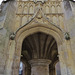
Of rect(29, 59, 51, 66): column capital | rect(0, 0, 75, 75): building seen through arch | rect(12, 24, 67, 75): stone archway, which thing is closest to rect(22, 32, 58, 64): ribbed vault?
rect(29, 59, 51, 66): column capital

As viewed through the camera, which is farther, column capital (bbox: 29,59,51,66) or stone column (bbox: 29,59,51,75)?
column capital (bbox: 29,59,51,66)

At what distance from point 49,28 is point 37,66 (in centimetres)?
365

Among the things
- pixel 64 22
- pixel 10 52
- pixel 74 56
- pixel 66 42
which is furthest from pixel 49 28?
pixel 10 52

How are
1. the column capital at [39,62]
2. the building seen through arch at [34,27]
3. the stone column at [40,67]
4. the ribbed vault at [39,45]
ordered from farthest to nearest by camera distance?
1. the ribbed vault at [39,45]
2. the column capital at [39,62]
3. the stone column at [40,67]
4. the building seen through arch at [34,27]

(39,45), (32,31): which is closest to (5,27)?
(32,31)

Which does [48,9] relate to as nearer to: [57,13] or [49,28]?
[57,13]

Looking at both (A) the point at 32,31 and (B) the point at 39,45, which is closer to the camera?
(A) the point at 32,31

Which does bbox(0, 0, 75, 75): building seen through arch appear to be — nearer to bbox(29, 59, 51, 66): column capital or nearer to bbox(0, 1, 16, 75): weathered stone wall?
bbox(0, 1, 16, 75): weathered stone wall

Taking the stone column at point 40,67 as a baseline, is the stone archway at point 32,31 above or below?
above

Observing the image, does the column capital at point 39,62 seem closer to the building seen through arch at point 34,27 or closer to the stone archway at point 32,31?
the building seen through arch at point 34,27

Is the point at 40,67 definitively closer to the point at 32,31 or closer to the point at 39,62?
the point at 39,62

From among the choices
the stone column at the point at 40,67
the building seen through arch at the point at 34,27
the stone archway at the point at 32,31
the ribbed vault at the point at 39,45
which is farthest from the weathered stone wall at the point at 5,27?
the stone column at the point at 40,67

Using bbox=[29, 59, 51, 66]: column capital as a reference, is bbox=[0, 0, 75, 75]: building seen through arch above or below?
above

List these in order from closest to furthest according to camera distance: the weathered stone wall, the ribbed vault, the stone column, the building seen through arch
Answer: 1. the weathered stone wall
2. the building seen through arch
3. the stone column
4. the ribbed vault
